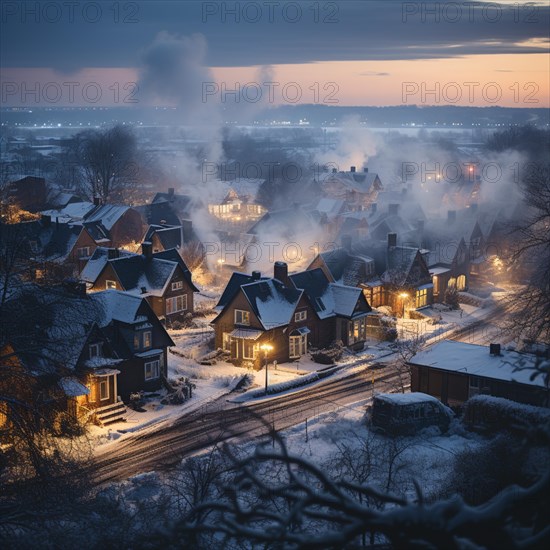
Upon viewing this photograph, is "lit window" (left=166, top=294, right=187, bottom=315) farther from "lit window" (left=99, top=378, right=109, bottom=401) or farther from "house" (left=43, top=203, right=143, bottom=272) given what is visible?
"lit window" (left=99, top=378, right=109, bottom=401)

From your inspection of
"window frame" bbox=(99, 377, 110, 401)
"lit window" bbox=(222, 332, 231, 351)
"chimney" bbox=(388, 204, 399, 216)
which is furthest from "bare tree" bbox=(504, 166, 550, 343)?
"window frame" bbox=(99, 377, 110, 401)

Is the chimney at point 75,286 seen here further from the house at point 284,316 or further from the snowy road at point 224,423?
the house at point 284,316

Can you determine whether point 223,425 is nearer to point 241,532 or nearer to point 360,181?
point 241,532

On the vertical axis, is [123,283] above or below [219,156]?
below

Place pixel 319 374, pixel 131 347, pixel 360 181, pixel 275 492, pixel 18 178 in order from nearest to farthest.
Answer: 1. pixel 275 492
2. pixel 131 347
3. pixel 319 374
4. pixel 18 178
5. pixel 360 181

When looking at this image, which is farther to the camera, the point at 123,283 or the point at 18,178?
the point at 18,178

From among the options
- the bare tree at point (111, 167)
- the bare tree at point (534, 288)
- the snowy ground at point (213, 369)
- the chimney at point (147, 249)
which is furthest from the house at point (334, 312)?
the bare tree at point (111, 167)

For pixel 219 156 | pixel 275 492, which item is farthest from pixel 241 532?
pixel 219 156
